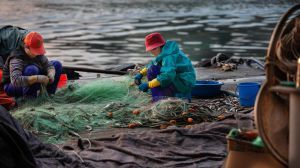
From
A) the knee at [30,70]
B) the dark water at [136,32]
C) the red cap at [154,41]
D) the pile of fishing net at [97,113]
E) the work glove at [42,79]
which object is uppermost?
the red cap at [154,41]

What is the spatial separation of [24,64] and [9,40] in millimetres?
402

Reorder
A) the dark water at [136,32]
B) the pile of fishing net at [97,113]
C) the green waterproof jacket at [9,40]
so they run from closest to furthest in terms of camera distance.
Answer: the pile of fishing net at [97,113]
the green waterproof jacket at [9,40]
the dark water at [136,32]

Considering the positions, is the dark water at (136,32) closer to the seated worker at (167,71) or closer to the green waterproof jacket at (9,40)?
the green waterproof jacket at (9,40)

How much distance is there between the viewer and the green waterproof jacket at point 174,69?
21.5 ft

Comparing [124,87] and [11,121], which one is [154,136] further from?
[124,87]

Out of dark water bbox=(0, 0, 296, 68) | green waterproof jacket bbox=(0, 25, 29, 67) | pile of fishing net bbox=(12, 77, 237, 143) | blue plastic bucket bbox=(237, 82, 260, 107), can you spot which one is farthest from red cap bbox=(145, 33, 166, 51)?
dark water bbox=(0, 0, 296, 68)

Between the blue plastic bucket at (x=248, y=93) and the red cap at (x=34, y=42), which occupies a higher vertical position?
the red cap at (x=34, y=42)

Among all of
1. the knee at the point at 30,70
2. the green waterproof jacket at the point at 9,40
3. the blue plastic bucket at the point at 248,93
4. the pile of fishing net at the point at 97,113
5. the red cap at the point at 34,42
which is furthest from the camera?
the green waterproof jacket at the point at 9,40

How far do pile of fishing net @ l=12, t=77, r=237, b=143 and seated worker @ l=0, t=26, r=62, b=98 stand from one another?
196 millimetres

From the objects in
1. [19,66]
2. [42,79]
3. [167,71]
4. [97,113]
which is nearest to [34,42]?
[19,66]

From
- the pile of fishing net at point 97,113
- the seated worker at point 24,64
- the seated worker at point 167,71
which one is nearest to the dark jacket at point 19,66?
the seated worker at point 24,64

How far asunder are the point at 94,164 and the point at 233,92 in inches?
138

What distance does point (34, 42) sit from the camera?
6711mm

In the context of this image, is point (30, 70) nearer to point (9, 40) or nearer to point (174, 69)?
point (9, 40)
